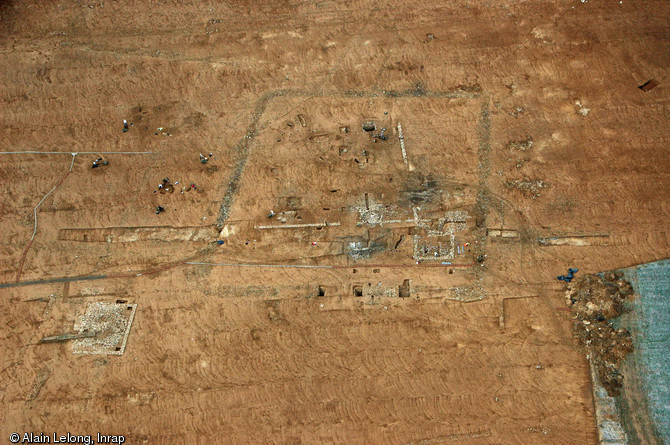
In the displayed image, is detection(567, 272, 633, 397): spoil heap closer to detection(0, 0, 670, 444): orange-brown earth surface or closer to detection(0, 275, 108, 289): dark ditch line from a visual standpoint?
detection(0, 0, 670, 444): orange-brown earth surface

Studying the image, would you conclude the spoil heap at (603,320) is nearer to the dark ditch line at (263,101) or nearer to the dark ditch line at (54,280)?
the dark ditch line at (263,101)

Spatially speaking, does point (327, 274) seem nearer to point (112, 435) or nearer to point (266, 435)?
point (266, 435)

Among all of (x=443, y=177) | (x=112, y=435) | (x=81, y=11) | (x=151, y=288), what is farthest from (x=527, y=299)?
(x=81, y=11)

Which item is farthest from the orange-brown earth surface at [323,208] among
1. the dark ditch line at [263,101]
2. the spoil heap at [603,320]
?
the spoil heap at [603,320]

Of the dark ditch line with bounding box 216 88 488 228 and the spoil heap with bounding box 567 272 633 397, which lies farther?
the dark ditch line with bounding box 216 88 488 228

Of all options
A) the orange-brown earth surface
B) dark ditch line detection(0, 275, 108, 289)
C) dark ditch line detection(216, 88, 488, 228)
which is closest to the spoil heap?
the orange-brown earth surface

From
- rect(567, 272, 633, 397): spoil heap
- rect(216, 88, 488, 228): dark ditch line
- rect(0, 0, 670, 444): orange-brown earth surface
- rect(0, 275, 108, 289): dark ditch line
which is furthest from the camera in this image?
rect(216, 88, 488, 228): dark ditch line
